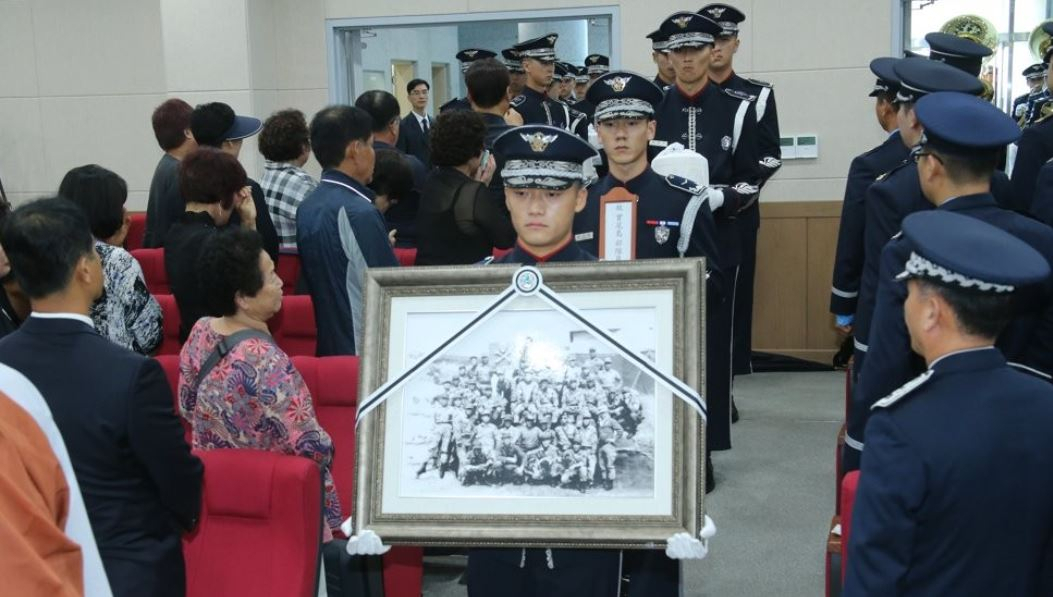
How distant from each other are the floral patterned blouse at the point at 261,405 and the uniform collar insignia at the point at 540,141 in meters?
0.85

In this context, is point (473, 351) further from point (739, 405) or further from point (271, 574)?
point (739, 405)

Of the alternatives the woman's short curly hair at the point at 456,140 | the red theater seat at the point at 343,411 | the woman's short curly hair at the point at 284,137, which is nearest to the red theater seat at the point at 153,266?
the woman's short curly hair at the point at 284,137

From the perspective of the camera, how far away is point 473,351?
7.18 feet

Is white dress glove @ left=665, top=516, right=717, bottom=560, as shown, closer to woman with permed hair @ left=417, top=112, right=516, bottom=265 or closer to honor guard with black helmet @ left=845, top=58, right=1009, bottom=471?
honor guard with black helmet @ left=845, top=58, right=1009, bottom=471

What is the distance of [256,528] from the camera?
2629 millimetres

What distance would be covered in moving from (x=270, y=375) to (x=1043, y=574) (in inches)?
67.3

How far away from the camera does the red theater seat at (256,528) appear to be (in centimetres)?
258

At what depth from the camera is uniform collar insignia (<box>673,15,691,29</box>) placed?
189 inches

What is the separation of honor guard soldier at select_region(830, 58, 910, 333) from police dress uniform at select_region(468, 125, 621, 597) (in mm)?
2061

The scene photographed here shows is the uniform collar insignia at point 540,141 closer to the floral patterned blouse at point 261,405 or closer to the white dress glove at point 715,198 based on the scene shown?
the floral patterned blouse at point 261,405

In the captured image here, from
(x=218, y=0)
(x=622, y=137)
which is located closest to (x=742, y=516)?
(x=622, y=137)

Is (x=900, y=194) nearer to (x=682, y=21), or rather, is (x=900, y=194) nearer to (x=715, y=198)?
(x=715, y=198)

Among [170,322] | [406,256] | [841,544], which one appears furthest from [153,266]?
[841,544]

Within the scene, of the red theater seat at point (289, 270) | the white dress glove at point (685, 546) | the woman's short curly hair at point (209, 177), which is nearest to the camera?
the white dress glove at point (685, 546)
